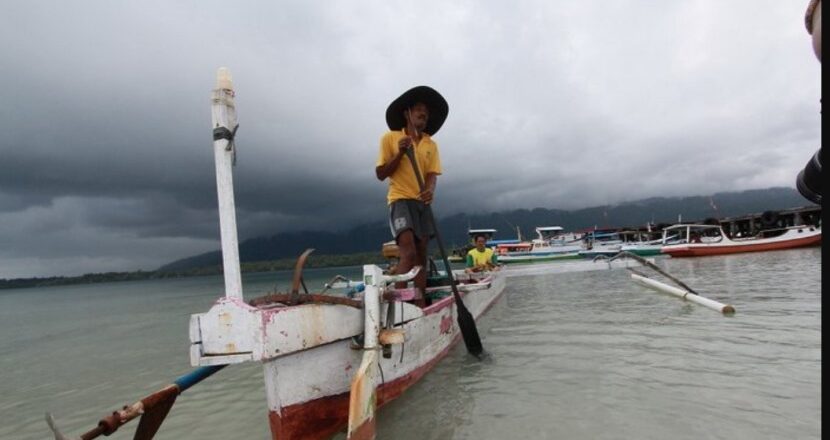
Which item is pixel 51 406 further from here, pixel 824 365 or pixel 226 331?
pixel 824 365

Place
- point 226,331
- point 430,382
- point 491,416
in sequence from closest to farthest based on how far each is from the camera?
point 226,331 < point 491,416 < point 430,382

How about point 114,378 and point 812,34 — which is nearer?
point 812,34

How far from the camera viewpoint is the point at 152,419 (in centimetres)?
299

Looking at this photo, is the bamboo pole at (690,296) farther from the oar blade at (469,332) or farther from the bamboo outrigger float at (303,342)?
the bamboo outrigger float at (303,342)

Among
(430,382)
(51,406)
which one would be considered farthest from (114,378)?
(430,382)

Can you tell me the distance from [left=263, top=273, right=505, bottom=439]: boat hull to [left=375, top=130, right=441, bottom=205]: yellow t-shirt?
4.88ft

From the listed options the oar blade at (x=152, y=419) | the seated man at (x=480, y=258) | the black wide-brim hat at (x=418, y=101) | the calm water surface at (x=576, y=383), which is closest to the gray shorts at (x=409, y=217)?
the black wide-brim hat at (x=418, y=101)

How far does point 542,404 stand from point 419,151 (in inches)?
125

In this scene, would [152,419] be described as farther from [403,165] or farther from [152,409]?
[403,165]

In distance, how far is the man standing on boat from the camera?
4996 millimetres

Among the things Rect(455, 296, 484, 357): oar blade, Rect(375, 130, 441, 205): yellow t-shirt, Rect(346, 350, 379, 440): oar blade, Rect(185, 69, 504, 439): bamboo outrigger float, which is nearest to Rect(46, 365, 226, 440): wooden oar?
Rect(185, 69, 504, 439): bamboo outrigger float

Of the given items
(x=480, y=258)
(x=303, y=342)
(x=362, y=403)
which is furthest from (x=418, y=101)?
(x=480, y=258)

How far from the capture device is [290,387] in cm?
325

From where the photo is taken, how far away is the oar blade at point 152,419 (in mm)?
2953
